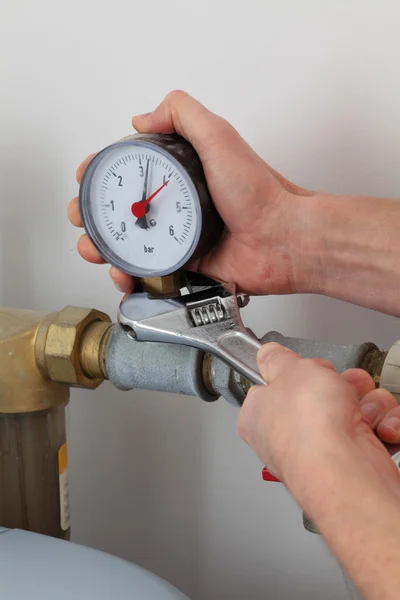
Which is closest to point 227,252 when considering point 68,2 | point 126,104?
point 126,104

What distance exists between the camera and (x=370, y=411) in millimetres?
418

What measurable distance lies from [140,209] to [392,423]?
240 mm

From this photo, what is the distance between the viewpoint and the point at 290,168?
0.68 meters

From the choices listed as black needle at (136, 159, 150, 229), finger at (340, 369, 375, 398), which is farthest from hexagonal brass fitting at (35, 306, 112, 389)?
finger at (340, 369, 375, 398)

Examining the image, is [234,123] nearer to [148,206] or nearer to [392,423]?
[148,206]

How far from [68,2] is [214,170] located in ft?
1.02

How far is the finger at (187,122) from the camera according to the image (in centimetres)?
54

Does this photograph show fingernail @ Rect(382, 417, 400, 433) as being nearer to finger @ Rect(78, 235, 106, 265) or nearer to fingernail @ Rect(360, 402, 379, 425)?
fingernail @ Rect(360, 402, 379, 425)

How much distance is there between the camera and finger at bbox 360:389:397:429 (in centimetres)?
41

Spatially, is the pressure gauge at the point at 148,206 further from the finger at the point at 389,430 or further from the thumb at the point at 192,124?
the finger at the point at 389,430

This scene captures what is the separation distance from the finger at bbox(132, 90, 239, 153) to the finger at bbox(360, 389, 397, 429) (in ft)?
0.72

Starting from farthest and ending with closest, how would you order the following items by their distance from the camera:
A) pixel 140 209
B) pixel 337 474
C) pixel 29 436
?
pixel 29 436 < pixel 140 209 < pixel 337 474

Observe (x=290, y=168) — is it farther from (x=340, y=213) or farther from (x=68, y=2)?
(x=68, y=2)

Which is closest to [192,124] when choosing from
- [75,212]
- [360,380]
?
[75,212]
